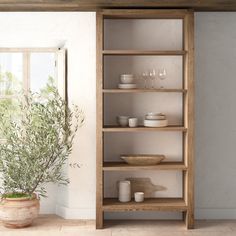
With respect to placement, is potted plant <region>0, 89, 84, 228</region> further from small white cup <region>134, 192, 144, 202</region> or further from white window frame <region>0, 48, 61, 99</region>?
small white cup <region>134, 192, 144, 202</region>

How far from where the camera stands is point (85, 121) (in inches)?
237

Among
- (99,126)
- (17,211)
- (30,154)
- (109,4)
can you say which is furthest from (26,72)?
(17,211)

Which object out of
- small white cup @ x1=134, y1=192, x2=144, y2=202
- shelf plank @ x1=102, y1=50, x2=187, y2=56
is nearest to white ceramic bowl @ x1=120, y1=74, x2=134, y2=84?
shelf plank @ x1=102, y1=50, x2=187, y2=56

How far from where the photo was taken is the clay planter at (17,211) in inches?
222

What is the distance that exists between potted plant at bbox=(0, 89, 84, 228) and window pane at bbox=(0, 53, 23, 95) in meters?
0.35

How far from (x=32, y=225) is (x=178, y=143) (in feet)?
5.94

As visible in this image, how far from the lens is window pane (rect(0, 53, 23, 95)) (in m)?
6.25

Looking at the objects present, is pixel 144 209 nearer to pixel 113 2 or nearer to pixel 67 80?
pixel 67 80

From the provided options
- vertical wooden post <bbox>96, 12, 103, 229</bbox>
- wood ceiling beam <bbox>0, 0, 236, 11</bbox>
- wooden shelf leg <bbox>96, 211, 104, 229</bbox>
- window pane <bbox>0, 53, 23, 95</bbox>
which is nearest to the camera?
wood ceiling beam <bbox>0, 0, 236, 11</bbox>

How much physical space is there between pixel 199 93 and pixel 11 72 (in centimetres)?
213

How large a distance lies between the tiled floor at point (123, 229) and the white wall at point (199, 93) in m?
0.24

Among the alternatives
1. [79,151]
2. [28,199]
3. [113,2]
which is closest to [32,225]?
[28,199]

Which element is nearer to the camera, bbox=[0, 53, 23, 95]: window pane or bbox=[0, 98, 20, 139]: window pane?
bbox=[0, 98, 20, 139]: window pane

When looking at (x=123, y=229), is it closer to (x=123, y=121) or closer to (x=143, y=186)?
(x=143, y=186)
